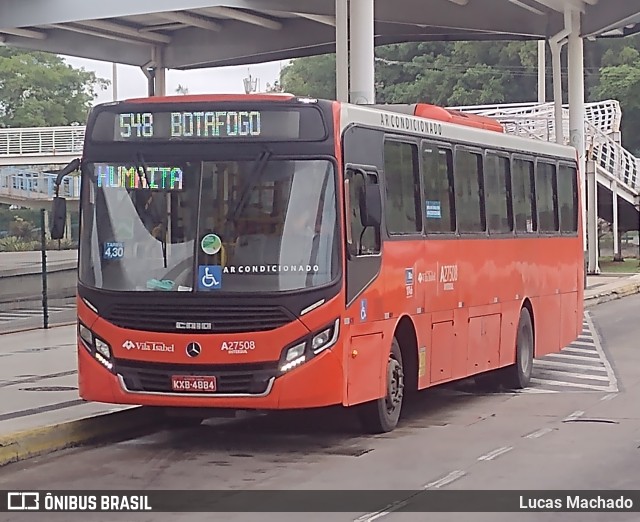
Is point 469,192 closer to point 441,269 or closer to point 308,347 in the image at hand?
point 441,269

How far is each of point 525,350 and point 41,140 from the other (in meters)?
35.7

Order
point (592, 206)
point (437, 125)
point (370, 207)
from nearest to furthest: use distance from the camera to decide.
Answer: point (370, 207) → point (437, 125) → point (592, 206)

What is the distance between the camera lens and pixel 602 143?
4584 cm

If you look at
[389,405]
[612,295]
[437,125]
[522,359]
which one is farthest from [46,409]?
[612,295]

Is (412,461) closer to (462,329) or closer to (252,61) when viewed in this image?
(462,329)

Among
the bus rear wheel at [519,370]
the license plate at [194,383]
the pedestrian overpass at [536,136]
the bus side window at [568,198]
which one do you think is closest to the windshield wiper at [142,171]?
the license plate at [194,383]

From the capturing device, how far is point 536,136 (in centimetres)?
4350

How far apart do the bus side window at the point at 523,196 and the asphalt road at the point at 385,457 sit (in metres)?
2.64

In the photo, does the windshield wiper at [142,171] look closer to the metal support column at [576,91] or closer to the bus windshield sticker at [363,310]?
the bus windshield sticker at [363,310]

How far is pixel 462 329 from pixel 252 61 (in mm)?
26297

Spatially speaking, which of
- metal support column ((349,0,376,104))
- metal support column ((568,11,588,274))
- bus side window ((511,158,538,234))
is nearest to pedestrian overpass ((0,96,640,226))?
metal support column ((568,11,588,274))

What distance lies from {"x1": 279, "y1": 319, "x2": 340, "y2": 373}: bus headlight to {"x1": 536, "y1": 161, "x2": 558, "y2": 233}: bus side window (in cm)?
675

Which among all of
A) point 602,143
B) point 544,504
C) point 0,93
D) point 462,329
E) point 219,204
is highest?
point 0,93

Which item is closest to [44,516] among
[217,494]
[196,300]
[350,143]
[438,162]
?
[217,494]
